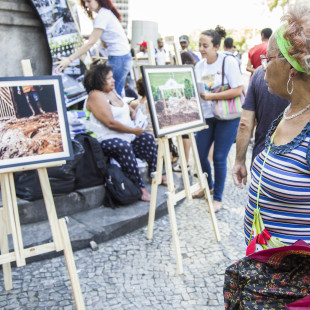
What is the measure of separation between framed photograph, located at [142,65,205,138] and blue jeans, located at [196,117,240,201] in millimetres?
469

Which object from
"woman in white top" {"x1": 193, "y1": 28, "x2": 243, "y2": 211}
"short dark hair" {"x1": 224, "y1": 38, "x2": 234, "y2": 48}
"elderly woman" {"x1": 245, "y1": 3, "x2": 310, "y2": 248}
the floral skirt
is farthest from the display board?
"short dark hair" {"x1": 224, "y1": 38, "x2": 234, "y2": 48}

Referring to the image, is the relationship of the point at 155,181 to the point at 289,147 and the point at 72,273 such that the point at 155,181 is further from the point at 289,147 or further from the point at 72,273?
the point at 289,147

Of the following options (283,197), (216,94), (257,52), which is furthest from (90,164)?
(257,52)

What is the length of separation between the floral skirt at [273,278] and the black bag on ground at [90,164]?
2481 mm

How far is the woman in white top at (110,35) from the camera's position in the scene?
443 cm

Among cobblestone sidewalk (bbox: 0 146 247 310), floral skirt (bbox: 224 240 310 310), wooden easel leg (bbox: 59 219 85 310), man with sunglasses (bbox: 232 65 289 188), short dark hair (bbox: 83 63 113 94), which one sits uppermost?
short dark hair (bbox: 83 63 113 94)

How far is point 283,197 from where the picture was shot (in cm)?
137

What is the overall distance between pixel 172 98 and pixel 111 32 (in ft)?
6.67

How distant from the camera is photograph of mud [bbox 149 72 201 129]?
9.68 ft

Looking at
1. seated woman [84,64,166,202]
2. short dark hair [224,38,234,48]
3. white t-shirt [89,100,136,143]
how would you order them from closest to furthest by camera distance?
1. seated woman [84,64,166,202]
2. white t-shirt [89,100,136,143]
3. short dark hair [224,38,234,48]

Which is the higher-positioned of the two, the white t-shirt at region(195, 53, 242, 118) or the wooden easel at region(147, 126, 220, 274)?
the white t-shirt at region(195, 53, 242, 118)

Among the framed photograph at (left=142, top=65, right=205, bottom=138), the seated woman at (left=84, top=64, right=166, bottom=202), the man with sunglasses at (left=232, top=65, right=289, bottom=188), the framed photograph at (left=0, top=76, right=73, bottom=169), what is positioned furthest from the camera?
the seated woman at (left=84, top=64, right=166, bottom=202)

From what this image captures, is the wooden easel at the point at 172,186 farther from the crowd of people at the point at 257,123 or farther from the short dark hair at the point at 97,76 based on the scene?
the short dark hair at the point at 97,76

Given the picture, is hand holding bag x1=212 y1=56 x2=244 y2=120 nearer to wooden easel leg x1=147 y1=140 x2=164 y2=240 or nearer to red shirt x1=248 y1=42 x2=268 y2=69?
wooden easel leg x1=147 y1=140 x2=164 y2=240
